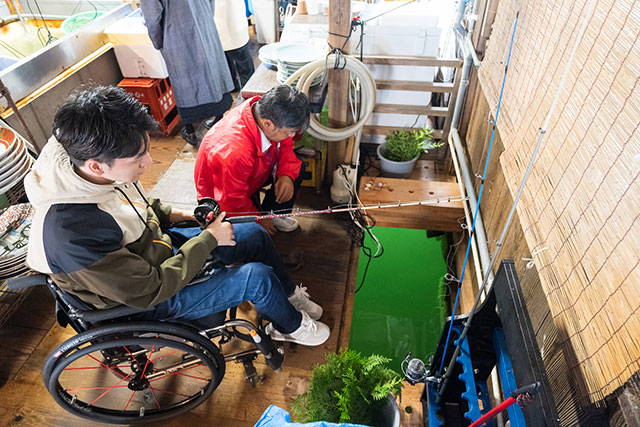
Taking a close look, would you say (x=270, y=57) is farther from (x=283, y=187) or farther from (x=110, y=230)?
(x=110, y=230)

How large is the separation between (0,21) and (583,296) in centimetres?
493

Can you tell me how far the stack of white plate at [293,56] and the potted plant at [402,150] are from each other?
0.84 meters

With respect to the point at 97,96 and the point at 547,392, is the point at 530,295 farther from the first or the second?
the point at 97,96

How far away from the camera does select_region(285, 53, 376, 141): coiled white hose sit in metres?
2.32

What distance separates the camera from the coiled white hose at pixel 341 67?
2.32 meters

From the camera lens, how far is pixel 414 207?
2.69m

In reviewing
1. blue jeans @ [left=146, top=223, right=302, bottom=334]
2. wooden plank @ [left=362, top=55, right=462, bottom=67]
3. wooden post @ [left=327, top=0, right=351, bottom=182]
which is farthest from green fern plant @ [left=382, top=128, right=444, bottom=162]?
blue jeans @ [left=146, top=223, right=302, bottom=334]

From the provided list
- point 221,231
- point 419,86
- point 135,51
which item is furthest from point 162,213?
point 135,51

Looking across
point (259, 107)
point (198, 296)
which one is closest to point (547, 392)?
point (198, 296)

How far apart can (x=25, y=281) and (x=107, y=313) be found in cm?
27

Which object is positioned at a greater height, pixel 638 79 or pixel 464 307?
pixel 638 79

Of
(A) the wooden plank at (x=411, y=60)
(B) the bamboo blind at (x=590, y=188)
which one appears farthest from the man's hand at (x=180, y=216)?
(A) the wooden plank at (x=411, y=60)

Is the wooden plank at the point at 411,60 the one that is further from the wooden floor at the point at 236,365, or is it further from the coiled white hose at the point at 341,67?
the wooden floor at the point at 236,365

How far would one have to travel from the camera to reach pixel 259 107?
6.43 ft
